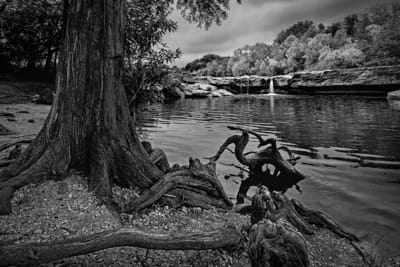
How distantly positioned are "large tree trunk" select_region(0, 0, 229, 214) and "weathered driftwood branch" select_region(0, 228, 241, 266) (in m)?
1.55

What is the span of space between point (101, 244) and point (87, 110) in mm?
2334

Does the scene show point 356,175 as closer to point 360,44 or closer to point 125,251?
point 125,251

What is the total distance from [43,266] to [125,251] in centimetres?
87

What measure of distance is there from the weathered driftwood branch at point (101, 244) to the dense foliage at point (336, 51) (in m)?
52.5

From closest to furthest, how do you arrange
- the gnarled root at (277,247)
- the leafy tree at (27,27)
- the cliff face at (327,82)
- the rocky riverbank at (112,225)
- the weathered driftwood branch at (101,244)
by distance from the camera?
the gnarled root at (277,247)
the weathered driftwood branch at (101,244)
the rocky riverbank at (112,225)
the leafy tree at (27,27)
the cliff face at (327,82)

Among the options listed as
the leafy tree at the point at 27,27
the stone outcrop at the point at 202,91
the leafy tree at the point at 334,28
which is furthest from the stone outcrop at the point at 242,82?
the leafy tree at the point at 334,28

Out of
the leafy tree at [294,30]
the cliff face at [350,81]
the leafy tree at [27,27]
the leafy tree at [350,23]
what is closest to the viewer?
the leafy tree at [27,27]

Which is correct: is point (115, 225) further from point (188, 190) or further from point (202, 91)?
point (202, 91)

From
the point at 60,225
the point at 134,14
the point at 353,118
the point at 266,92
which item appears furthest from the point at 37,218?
the point at 266,92

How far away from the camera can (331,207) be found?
6.26 metres

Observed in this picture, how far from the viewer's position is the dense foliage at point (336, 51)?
47312 mm

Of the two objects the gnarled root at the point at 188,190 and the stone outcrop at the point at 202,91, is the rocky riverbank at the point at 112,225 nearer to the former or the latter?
the gnarled root at the point at 188,190

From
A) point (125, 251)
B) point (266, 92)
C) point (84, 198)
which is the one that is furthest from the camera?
point (266, 92)

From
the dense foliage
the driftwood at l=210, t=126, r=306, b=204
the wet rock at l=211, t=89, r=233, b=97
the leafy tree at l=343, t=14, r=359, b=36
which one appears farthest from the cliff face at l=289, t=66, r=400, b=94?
the leafy tree at l=343, t=14, r=359, b=36
